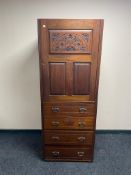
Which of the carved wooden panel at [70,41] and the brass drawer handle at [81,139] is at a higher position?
the carved wooden panel at [70,41]

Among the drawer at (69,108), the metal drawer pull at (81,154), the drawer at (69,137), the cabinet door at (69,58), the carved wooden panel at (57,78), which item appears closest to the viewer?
the cabinet door at (69,58)

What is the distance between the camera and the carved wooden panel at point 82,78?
1785 millimetres

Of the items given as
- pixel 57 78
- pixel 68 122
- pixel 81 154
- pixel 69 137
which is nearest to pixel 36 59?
pixel 57 78

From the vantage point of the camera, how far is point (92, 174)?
79.0 inches

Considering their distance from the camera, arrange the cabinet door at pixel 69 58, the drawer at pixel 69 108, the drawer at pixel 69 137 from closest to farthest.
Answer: the cabinet door at pixel 69 58 < the drawer at pixel 69 108 < the drawer at pixel 69 137

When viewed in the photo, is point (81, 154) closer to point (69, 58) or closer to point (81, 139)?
point (81, 139)

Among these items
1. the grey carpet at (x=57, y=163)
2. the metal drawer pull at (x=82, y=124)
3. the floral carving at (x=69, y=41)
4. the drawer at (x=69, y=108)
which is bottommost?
the grey carpet at (x=57, y=163)

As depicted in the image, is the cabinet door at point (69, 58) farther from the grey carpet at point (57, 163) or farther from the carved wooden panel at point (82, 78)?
the grey carpet at point (57, 163)

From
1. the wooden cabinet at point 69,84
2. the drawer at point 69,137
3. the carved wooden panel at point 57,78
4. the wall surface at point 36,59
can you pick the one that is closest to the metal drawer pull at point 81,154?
the wooden cabinet at point 69,84

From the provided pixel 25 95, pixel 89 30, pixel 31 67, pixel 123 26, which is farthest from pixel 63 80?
pixel 123 26

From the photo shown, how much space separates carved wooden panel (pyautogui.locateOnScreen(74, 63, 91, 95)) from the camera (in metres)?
1.79

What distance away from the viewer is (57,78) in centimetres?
182

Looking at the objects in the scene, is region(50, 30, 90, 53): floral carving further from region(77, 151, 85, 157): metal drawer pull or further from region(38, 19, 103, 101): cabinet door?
region(77, 151, 85, 157): metal drawer pull

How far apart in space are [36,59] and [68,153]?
48.2 inches
